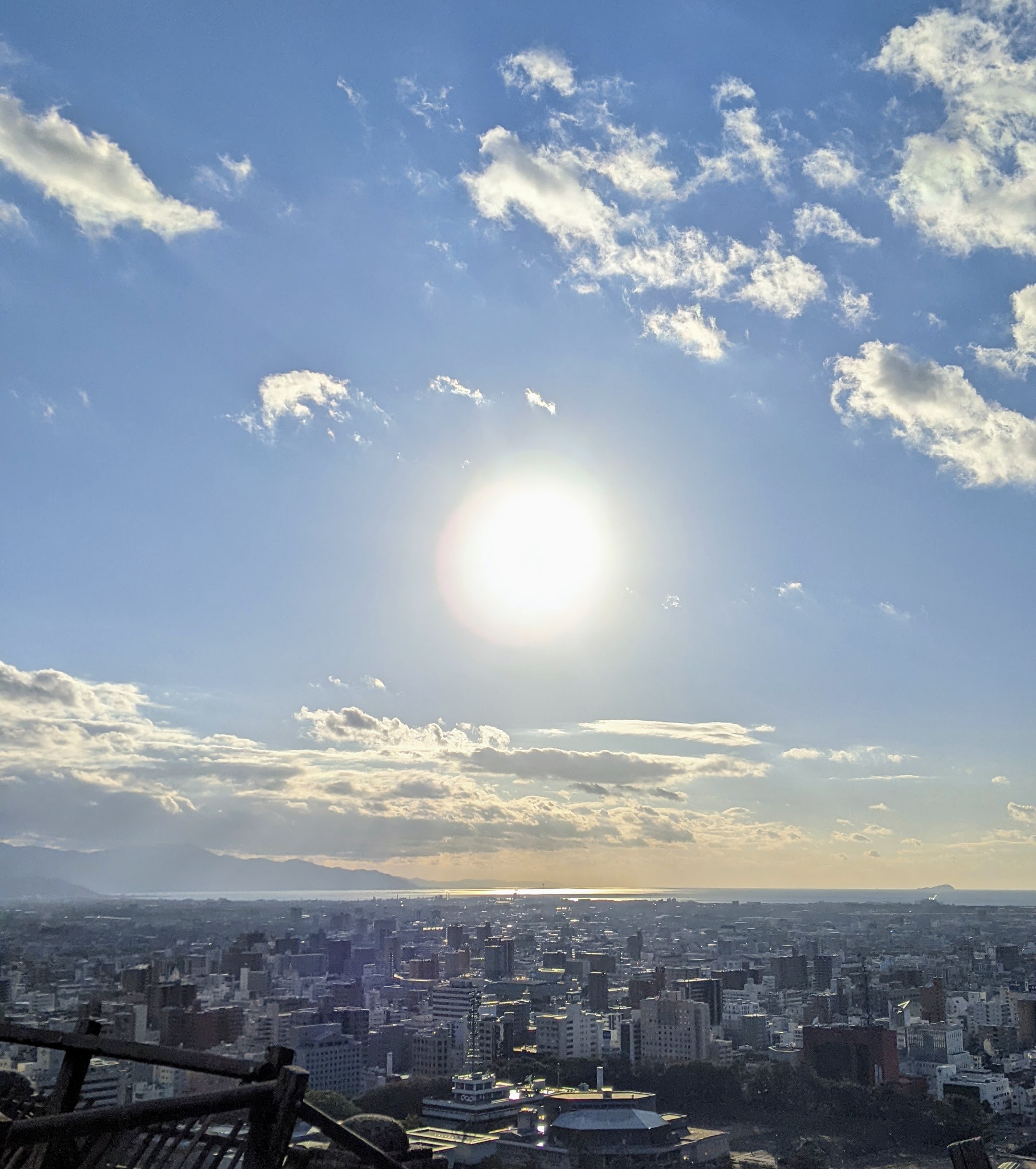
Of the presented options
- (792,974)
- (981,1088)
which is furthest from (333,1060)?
(792,974)

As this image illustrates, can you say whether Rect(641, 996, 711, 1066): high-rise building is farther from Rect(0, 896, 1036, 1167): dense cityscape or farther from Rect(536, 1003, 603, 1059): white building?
Rect(536, 1003, 603, 1059): white building

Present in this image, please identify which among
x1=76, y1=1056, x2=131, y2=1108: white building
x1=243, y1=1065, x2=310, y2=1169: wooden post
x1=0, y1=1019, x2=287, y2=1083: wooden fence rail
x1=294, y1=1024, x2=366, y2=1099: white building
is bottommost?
x1=294, y1=1024, x2=366, y2=1099: white building

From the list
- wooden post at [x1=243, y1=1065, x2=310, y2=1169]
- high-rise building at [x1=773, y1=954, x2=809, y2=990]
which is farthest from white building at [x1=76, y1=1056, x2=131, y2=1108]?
high-rise building at [x1=773, y1=954, x2=809, y2=990]

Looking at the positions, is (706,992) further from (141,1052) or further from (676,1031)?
(141,1052)

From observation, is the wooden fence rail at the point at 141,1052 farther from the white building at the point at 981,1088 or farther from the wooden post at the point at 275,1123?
the white building at the point at 981,1088

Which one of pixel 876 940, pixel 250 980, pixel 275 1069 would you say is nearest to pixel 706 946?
pixel 876 940

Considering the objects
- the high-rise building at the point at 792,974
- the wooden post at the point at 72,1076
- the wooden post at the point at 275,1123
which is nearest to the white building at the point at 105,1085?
the wooden post at the point at 72,1076

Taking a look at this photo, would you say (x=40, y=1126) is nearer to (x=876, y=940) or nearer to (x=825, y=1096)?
(x=825, y=1096)
